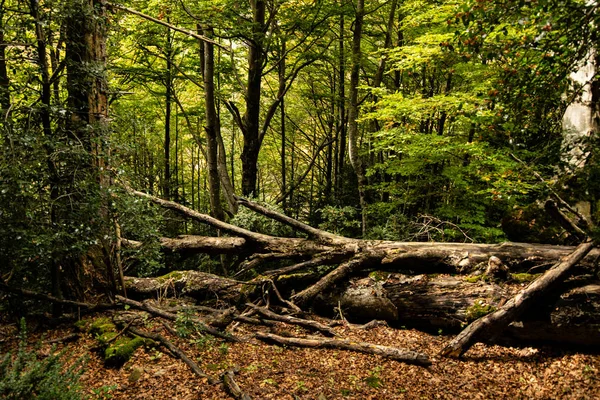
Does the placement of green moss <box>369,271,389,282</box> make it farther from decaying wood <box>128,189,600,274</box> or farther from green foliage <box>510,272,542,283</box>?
green foliage <box>510,272,542,283</box>

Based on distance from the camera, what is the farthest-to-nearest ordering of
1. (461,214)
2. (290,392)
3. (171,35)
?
1. (171,35)
2. (461,214)
3. (290,392)

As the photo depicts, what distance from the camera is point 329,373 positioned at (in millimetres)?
4926

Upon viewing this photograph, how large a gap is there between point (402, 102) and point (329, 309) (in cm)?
533

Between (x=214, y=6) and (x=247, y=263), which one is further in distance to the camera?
(x=214, y=6)

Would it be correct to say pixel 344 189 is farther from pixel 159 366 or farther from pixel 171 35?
pixel 159 366

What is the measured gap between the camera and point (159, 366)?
4.84 m

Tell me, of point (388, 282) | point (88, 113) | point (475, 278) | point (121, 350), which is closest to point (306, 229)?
point (388, 282)

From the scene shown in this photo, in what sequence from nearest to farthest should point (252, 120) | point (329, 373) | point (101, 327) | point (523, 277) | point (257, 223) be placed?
point (329, 373) < point (101, 327) < point (523, 277) < point (257, 223) < point (252, 120)

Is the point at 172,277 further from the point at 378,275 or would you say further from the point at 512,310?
the point at 512,310

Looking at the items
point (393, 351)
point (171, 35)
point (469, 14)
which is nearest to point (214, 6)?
point (171, 35)

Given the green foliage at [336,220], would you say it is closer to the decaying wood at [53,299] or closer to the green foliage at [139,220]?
the green foliage at [139,220]

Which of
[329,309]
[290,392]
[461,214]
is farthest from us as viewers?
[461,214]

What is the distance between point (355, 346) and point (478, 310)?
7.00ft

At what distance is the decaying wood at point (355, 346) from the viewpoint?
5.17 metres
